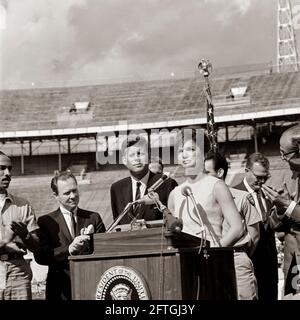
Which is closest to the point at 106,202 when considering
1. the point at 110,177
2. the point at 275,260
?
the point at 110,177

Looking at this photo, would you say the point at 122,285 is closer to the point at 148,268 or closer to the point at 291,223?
the point at 148,268

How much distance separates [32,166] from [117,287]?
19.5 meters

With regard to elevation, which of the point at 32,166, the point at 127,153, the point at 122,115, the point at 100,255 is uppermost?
the point at 122,115

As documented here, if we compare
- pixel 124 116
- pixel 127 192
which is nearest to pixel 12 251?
pixel 127 192

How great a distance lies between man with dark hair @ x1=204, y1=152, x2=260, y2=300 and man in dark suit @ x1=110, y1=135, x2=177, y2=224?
25 cm

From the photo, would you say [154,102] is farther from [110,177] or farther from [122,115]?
[110,177]

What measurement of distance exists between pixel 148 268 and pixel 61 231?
3.75 feet

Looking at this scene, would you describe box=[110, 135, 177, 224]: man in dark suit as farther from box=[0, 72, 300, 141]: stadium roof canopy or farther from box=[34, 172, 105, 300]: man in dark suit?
box=[0, 72, 300, 141]: stadium roof canopy

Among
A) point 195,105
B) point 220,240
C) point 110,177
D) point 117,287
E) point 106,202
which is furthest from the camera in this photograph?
point 195,105

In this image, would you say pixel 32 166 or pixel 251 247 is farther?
pixel 32 166

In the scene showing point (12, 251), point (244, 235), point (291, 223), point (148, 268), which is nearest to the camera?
point (148, 268)

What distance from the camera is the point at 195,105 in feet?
66.7

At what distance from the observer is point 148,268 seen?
246cm

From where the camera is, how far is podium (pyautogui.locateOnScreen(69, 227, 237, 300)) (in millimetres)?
2418
